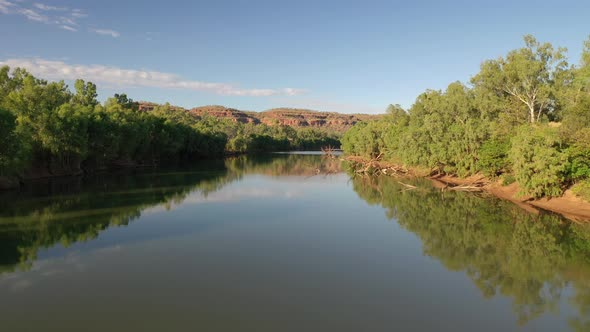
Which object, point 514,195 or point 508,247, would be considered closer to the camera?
point 508,247

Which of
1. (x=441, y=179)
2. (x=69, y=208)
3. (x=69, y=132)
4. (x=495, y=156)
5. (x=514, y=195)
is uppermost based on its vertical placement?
(x=69, y=132)

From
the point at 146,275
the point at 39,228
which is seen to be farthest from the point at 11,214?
the point at 146,275

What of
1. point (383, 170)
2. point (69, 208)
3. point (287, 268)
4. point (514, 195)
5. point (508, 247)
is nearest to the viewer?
point (287, 268)

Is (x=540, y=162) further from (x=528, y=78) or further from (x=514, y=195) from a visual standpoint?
(x=528, y=78)

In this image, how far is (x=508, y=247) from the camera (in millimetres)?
20625

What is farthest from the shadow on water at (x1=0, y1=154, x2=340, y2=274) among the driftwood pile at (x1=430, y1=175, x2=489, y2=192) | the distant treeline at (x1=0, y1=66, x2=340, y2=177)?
the driftwood pile at (x1=430, y1=175, x2=489, y2=192)

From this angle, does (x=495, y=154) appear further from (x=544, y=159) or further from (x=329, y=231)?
(x=329, y=231)

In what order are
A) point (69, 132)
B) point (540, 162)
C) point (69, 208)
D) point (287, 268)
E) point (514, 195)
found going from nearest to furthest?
point (287, 268), point (540, 162), point (69, 208), point (514, 195), point (69, 132)

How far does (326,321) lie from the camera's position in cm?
1191

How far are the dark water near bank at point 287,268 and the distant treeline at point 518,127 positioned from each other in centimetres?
403

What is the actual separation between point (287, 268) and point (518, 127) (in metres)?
29.9

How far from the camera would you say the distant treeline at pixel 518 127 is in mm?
28031

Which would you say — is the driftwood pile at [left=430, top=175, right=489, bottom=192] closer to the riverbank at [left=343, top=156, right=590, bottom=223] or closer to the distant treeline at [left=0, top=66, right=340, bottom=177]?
the riverbank at [left=343, top=156, right=590, bottom=223]

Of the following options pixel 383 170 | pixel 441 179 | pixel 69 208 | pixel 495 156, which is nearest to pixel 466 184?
pixel 441 179
